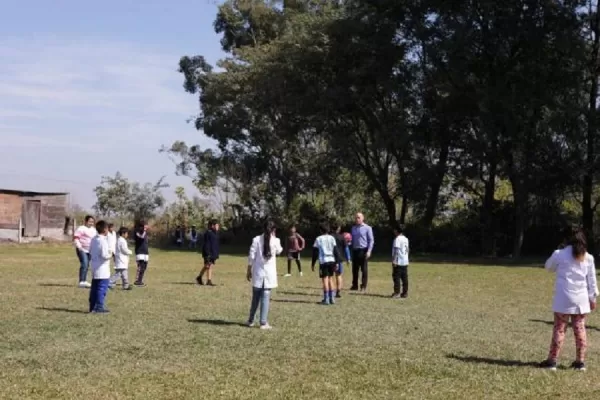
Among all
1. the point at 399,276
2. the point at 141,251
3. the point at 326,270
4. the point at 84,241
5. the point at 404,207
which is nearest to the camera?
the point at 326,270

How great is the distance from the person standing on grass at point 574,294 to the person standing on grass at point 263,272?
4.27 m

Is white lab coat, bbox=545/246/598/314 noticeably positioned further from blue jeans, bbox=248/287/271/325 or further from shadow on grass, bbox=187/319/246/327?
shadow on grass, bbox=187/319/246/327

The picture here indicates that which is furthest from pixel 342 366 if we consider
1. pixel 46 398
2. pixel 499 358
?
pixel 46 398

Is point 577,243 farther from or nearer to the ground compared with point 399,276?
farther from the ground

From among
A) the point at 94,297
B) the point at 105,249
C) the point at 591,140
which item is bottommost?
the point at 94,297

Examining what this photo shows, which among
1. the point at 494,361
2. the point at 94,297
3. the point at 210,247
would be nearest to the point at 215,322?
A: the point at 94,297

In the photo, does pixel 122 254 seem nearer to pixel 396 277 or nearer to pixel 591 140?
pixel 396 277

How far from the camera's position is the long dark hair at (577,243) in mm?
9211

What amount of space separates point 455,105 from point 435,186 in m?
5.23

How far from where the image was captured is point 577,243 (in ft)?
30.3

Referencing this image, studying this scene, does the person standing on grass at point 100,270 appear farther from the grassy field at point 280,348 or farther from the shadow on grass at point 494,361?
the shadow on grass at point 494,361

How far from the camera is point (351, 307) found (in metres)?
14.9

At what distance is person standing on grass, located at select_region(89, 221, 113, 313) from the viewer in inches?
524

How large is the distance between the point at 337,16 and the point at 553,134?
487 inches
